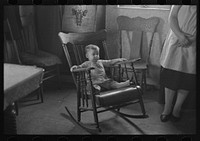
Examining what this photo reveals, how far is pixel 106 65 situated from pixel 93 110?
465mm

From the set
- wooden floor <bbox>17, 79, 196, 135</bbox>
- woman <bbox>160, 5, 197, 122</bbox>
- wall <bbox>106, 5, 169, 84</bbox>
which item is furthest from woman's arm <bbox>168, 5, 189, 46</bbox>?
wooden floor <bbox>17, 79, 196, 135</bbox>

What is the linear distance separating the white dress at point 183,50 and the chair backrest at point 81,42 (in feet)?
1.93

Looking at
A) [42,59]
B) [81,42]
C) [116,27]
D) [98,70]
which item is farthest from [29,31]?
[116,27]

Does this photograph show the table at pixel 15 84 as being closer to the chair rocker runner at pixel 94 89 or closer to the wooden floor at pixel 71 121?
the wooden floor at pixel 71 121

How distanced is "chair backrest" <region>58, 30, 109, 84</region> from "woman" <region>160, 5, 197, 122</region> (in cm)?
59

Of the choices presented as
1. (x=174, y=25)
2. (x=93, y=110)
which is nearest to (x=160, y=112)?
(x=93, y=110)

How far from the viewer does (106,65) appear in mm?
2904

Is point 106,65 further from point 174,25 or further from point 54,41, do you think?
point 174,25

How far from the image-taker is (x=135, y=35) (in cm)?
325

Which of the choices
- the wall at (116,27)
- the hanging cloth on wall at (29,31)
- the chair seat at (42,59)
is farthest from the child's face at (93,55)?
the hanging cloth on wall at (29,31)

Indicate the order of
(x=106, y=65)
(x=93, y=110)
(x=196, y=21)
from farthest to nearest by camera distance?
(x=106, y=65), (x=93, y=110), (x=196, y=21)

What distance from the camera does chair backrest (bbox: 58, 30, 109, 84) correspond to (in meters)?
2.86

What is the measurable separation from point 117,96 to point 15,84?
0.94 m

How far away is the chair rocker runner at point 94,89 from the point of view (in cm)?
271
